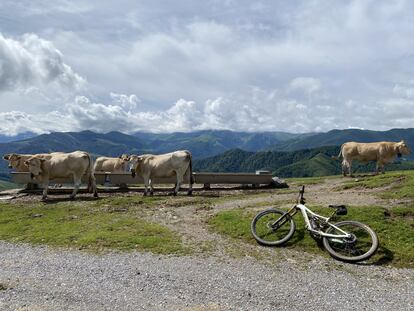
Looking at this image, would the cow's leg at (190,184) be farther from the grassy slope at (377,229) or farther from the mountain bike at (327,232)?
the mountain bike at (327,232)

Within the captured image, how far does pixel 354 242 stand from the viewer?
42.2ft

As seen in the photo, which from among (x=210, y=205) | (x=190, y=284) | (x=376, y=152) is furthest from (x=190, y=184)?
(x=376, y=152)

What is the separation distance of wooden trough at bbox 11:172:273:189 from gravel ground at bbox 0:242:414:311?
15.0m

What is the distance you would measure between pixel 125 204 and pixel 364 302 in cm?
1573

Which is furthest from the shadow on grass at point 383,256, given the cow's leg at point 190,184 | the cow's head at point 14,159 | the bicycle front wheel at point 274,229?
the cow's head at point 14,159

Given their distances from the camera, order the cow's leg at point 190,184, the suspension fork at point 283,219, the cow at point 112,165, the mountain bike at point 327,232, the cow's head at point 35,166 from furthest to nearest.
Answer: the cow at point 112,165 → the cow's leg at point 190,184 → the cow's head at point 35,166 → the suspension fork at point 283,219 → the mountain bike at point 327,232

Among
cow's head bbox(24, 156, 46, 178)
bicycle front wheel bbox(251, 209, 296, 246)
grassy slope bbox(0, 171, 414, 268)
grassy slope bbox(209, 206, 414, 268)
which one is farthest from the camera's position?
cow's head bbox(24, 156, 46, 178)

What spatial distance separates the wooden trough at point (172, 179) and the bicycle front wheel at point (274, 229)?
42.6ft

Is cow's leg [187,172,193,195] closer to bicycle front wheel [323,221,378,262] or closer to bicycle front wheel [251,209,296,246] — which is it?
bicycle front wheel [251,209,296,246]

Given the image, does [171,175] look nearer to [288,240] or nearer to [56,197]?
[56,197]

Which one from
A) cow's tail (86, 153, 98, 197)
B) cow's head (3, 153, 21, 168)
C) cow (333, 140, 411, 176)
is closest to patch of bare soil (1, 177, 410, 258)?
cow's tail (86, 153, 98, 197)

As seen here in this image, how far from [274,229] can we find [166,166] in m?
13.5

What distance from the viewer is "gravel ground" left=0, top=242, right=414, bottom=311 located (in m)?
9.32

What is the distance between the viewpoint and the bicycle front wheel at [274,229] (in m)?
14.4
